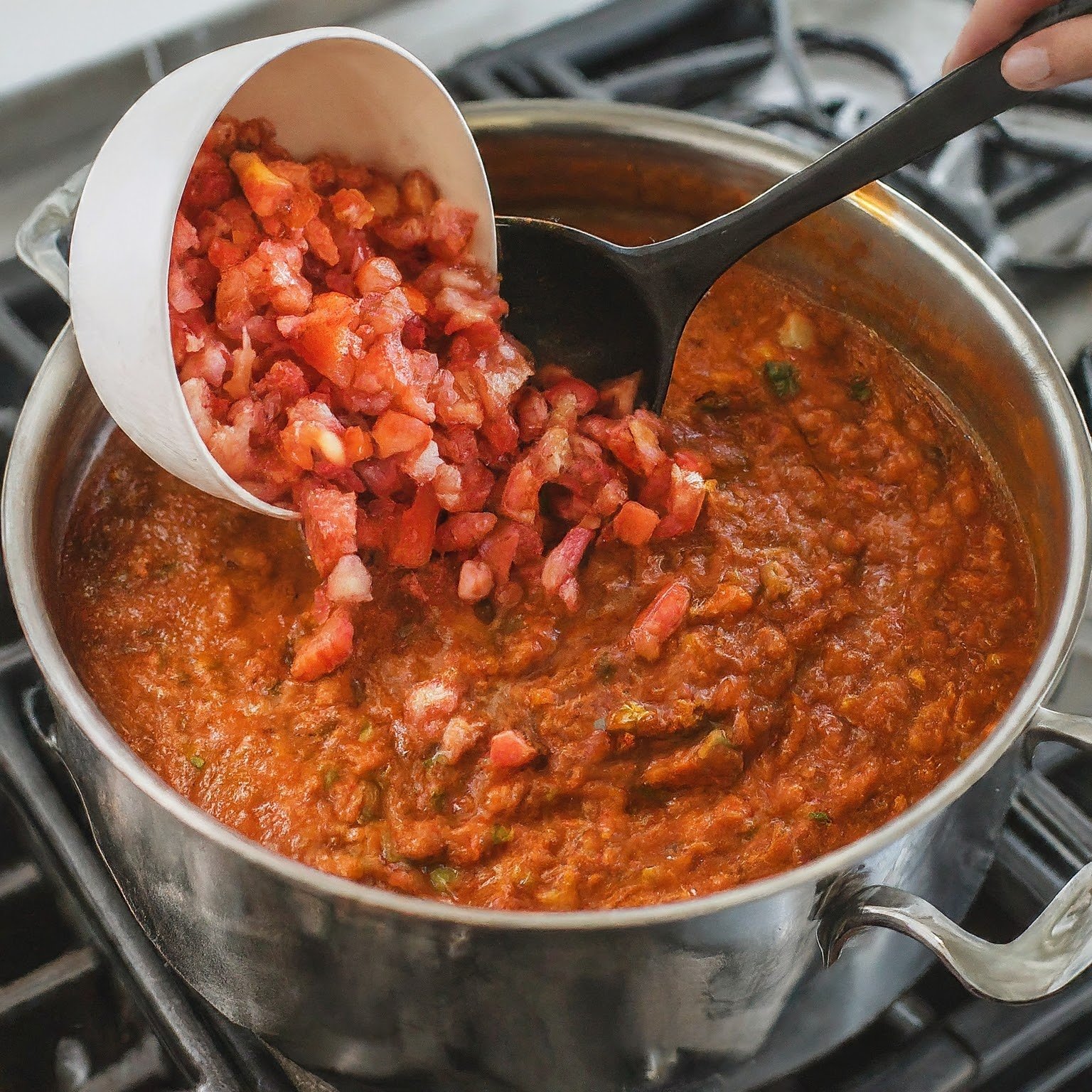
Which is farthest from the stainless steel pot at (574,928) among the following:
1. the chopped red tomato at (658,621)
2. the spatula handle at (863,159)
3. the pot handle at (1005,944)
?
the chopped red tomato at (658,621)

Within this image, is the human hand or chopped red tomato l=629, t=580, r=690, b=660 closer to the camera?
the human hand

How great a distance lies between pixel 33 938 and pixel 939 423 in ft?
3.97

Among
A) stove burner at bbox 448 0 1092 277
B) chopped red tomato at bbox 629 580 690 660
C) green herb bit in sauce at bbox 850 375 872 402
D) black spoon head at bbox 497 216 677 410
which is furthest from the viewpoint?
stove burner at bbox 448 0 1092 277

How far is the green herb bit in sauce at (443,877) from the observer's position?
3.86 ft

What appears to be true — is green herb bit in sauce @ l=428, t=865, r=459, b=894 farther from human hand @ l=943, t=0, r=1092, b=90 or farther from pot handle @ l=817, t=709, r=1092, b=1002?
human hand @ l=943, t=0, r=1092, b=90

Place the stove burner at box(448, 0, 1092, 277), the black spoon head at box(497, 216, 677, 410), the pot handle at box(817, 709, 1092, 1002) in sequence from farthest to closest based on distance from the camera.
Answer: the stove burner at box(448, 0, 1092, 277) < the black spoon head at box(497, 216, 677, 410) < the pot handle at box(817, 709, 1092, 1002)

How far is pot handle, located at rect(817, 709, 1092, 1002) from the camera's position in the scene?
0.89 meters

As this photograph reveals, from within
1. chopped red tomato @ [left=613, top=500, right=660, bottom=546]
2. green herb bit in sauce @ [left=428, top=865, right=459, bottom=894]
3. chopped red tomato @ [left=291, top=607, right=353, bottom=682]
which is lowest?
green herb bit in sauce @ [left=428, top=865, right=459, bottom=894]

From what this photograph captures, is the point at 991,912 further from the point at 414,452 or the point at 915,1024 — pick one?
the point at 414,452

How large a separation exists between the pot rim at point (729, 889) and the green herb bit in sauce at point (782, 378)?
22 cm

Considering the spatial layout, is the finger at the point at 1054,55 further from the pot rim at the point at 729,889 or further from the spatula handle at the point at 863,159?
the pot rim at the point at 729,889

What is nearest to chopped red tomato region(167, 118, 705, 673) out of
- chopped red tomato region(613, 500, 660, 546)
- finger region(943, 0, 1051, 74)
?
A: chopped red tomato region(613, 500, 660, 546)

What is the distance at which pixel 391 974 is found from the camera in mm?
956

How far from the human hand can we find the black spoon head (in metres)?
0.46
